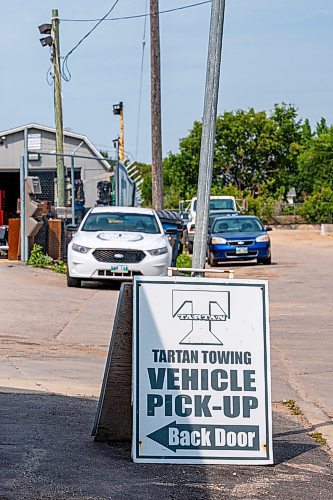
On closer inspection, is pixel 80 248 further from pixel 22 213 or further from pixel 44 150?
pixel 44 150

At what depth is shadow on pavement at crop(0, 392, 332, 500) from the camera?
16.4 feet

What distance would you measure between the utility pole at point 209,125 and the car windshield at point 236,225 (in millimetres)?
19921

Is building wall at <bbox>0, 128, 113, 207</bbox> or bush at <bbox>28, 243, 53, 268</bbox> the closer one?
bush at <bbox>28, 243, 53, 268</bbox>

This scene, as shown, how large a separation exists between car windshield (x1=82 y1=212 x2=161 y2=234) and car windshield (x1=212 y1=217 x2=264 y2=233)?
9.07 m

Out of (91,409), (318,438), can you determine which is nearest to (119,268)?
(91,409)

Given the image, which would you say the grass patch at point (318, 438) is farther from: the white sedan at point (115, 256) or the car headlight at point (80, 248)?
the car headlight at point (80, 248)

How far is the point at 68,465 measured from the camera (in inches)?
213

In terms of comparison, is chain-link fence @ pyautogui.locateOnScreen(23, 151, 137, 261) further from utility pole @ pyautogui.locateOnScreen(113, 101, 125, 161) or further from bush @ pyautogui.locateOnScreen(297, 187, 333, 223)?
bush @ pyautogui.locateOnScreen(297, 187, 333, 223)

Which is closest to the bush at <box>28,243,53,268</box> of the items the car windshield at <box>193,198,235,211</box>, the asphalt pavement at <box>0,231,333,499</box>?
the asphalt pavement at <box>0,231,333,499</box>

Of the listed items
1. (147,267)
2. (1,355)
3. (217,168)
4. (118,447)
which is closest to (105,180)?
(147,267)

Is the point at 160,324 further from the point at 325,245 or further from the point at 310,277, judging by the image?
the point at 325,245

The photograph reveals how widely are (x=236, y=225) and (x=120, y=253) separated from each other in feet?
36.3

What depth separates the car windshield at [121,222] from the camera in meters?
18.2

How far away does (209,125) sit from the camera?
7.32 metres
